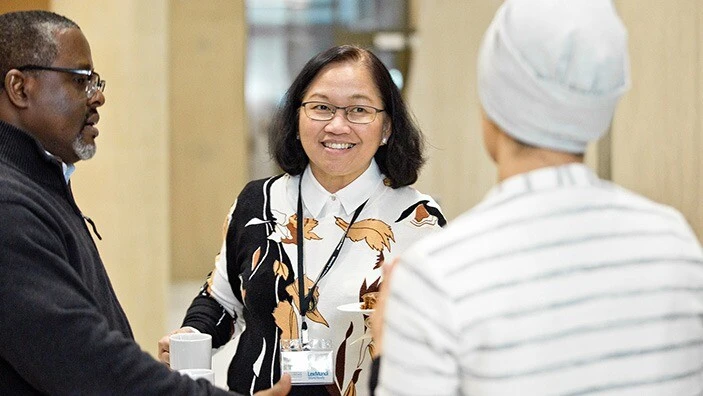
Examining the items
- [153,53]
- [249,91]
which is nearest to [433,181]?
[249,91]

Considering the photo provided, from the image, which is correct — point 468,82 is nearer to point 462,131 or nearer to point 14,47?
point 462,131

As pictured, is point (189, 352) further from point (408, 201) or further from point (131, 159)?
point (131, 159)

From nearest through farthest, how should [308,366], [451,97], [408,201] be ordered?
[308,366] < [408,201] < [451,97]

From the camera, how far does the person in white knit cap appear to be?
1.42 m

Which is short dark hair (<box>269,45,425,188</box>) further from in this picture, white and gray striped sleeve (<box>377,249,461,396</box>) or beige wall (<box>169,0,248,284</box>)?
beige wall (<box>169,0,248,284</box>)

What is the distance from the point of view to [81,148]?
7.77 ft

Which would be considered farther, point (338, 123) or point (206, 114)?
point (206, 114)

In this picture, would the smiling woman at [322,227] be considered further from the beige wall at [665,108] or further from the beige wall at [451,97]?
the beige wall at [451,97]

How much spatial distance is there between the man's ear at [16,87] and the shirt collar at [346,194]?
0.94m

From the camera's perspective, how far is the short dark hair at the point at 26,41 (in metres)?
2.24

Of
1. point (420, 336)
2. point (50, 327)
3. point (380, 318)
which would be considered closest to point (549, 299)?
point (420, 336)

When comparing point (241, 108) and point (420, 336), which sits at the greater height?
point (420, 336)

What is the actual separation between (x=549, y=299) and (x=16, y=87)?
4.37 ft

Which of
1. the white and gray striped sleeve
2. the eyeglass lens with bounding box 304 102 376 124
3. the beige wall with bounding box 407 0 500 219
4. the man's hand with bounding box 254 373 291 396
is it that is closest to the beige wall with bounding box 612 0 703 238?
the eyeglass lens with bounding box 304 102 376 124
